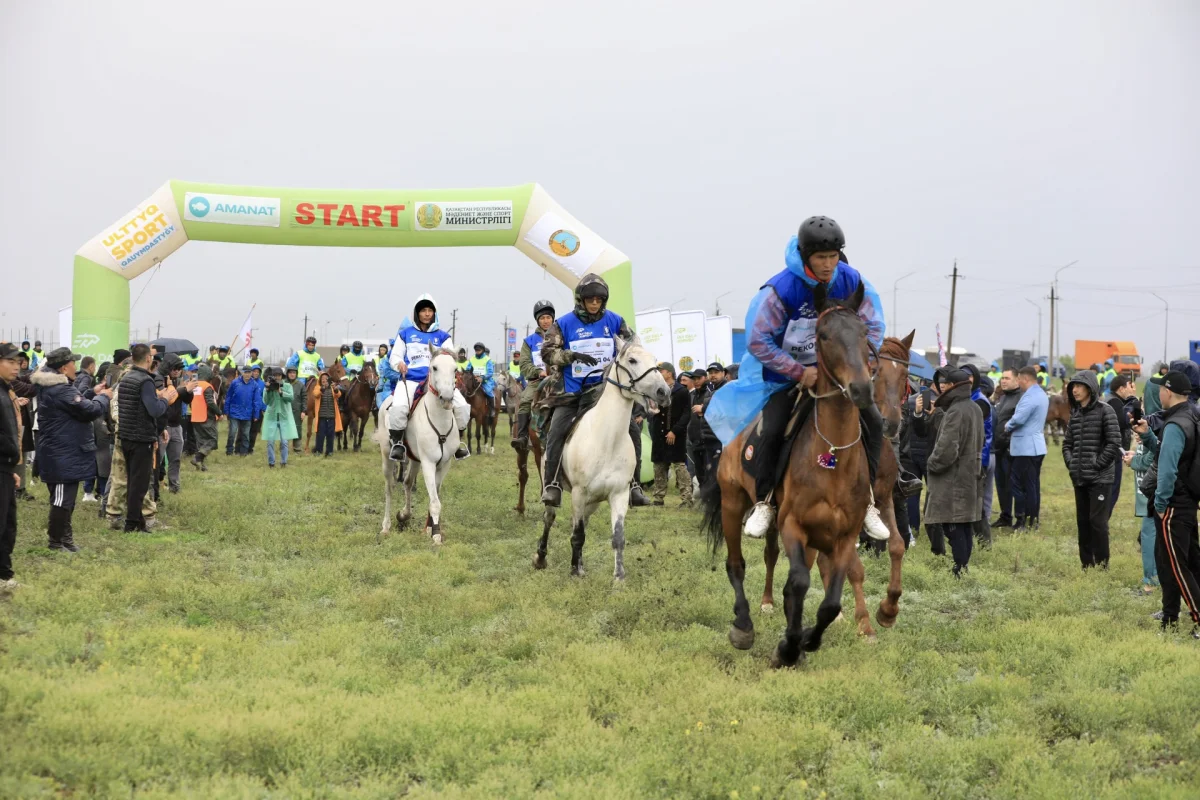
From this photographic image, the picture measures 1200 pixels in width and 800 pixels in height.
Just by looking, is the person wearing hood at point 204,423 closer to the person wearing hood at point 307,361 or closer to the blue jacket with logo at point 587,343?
the person wearing hood at point 307,361

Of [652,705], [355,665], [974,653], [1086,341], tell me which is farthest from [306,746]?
A: [1086,341]

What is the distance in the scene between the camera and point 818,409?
19.7ft

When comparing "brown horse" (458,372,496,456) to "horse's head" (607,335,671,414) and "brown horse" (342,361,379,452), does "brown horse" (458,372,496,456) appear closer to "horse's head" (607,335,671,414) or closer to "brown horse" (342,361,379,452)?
"brown horse" (342,361,379,452)

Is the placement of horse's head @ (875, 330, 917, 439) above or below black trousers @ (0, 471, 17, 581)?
above

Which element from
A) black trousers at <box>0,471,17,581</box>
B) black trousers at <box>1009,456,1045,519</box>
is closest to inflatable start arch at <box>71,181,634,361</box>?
black trousers at <box>1009,456,1045,519</box>

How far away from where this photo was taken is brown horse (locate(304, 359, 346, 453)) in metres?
22.5

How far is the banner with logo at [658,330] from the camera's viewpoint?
22500 mm

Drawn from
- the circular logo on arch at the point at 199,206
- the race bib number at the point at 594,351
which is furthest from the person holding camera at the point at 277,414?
the race bib number at the point at 594,351

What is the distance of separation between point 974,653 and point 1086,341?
173 feet

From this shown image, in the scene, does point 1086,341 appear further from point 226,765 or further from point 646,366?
point 226,765

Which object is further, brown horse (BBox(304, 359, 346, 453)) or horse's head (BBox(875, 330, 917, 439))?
brown horse (BBox(304, 359, 346, 453))

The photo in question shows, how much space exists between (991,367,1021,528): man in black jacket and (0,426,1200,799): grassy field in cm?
333

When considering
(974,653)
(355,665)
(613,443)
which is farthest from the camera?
(613,443)

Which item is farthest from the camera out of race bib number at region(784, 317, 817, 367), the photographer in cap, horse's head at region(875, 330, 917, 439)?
horse's head at region(875, 330, 917, 439)
